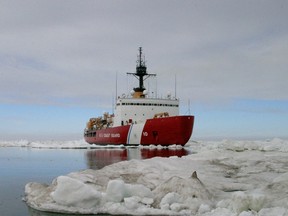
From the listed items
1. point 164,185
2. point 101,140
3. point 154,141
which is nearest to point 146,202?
point 164,185

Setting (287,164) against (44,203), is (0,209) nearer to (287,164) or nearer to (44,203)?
(44,203)

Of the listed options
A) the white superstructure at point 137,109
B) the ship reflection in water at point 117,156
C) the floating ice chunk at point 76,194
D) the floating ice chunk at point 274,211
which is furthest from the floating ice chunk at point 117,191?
the white superstructure at point 137,109

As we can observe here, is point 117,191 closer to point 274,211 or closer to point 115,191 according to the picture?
point 115,191

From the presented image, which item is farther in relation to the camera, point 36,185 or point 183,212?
point 36,185

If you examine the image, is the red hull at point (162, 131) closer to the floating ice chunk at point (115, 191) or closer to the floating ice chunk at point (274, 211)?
the floating ice chunk at point (115, 191)

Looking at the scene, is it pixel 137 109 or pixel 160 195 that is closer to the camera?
pixel 160 195

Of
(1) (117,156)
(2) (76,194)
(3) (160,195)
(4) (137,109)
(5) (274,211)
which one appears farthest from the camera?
(4) (137,109)

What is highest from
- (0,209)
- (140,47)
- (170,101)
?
(140,47)

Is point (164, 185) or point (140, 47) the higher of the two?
point (140, 47)

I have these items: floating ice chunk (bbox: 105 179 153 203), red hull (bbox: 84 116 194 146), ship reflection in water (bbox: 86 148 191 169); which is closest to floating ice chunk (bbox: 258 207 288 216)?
floating ice chunk (bbox: 105 179 153 203)

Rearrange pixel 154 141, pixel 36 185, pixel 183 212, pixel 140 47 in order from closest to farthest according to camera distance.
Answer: pixel 183 212 → pixel 36 185 → pixel 154 141 → pixel 140 47

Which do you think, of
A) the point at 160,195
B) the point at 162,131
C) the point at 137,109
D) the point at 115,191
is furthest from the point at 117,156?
the point at 115,191

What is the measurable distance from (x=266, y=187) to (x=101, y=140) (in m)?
41.1

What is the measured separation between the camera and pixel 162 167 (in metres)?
13.3
